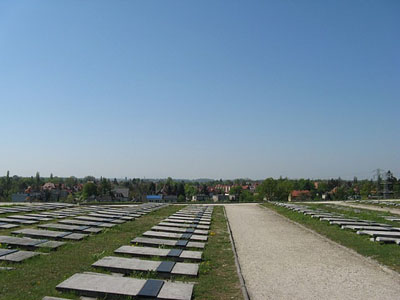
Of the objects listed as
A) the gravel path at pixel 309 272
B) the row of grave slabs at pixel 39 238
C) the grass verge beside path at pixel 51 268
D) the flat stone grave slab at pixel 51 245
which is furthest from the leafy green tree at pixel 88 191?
the flat stone grave slab at pixel 51 245

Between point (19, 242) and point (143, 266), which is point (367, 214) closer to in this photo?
point (143, 266)

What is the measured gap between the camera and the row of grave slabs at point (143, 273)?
5555 millimetres

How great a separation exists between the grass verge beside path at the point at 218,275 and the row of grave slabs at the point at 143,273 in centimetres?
21

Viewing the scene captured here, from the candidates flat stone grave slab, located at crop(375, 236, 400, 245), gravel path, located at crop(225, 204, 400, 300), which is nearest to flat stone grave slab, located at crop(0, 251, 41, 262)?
gravel path, located at crop(225, 204, 400, 300)

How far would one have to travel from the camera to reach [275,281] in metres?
7.36

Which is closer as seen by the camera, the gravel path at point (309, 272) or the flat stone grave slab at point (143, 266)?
the gravel path at point (309, 272)

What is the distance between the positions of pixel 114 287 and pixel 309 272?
4.90 meters

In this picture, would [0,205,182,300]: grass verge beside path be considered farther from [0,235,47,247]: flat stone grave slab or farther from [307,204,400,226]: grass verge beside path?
[307,204,400,226]: grass verge beside path

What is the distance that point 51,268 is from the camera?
22.5 ft

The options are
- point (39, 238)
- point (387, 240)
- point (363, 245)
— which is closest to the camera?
point (39, 238)

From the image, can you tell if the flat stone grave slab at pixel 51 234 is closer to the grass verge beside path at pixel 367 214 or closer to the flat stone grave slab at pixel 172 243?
the flat stone grave slab at pixel 172 243

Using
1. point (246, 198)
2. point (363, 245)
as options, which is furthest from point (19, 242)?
point (246, 198)

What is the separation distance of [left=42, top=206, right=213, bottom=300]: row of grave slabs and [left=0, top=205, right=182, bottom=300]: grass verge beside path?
0.29 meters

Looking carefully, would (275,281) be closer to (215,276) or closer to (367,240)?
(215,276)
